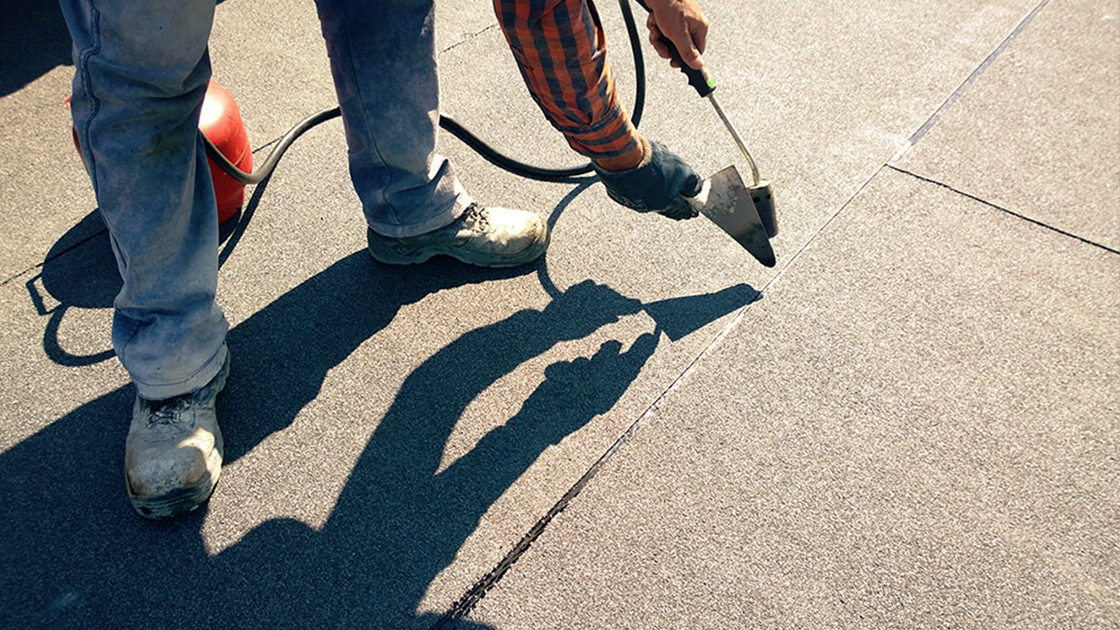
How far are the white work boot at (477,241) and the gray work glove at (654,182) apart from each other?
0.30 metres

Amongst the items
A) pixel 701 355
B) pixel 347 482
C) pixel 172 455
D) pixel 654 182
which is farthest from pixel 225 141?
pixel 701 355

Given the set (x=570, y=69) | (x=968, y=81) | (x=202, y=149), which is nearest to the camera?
(x=570, y=69)

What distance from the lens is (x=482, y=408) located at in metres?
1.84

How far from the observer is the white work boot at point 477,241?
206 centimetres

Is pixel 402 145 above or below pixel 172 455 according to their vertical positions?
above

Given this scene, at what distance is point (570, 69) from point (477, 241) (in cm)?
64

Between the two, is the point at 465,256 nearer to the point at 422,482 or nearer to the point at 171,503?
the point at 422,482

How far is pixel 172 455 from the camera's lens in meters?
1.60

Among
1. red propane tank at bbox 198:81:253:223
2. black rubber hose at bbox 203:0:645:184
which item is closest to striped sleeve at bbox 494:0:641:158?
black rubber hose at bbox 203:0:645:184

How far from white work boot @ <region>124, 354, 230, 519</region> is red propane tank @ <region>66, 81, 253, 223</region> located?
23.8 inches

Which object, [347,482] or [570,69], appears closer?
[570,69]

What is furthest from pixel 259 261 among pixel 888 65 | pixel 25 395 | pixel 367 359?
pixel 888 65

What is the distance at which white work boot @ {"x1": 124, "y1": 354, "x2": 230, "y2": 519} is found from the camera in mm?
1576

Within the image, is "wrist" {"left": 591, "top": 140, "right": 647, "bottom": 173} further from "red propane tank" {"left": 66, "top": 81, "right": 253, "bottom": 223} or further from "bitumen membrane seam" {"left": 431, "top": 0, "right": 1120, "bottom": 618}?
"red propane tank" {"left": 66, "top": 81, "right": 253, "bottom": 223}
